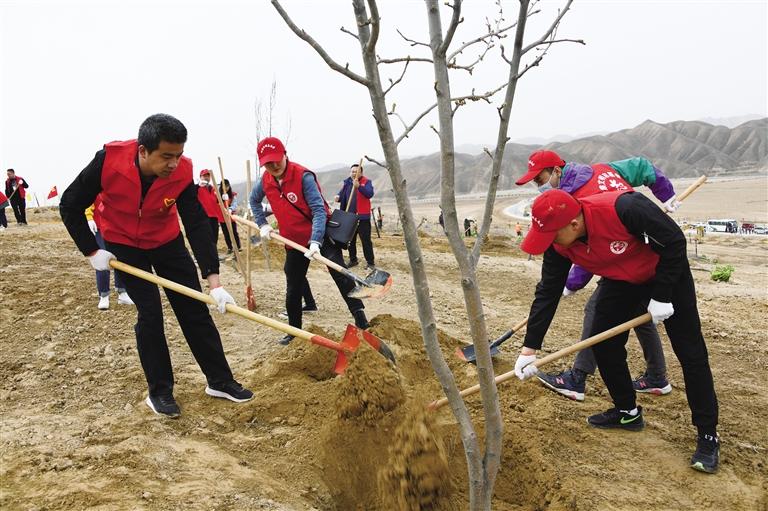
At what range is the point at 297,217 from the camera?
4.68m

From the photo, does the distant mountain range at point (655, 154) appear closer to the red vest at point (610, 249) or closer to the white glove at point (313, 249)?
the white glove at point (313, 249)

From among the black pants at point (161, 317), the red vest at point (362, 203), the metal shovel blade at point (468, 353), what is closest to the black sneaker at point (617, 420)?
the metal shovel blade at point (468, 353)

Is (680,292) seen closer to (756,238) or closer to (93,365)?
(93,365)

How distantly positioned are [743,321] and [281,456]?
206 inches

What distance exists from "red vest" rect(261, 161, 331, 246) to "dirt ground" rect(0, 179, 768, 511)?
3.04ft

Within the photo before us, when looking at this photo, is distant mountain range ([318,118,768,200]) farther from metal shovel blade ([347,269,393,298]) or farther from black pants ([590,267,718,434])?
black pants ([590,267,718,434])

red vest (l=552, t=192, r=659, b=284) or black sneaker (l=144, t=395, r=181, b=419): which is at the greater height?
red vest (l=552, t=192, r=659, b=284)

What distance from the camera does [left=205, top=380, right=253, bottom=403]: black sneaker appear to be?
3418 millimetres

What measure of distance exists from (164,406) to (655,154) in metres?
88.8

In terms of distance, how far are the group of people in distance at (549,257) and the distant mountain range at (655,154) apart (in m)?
67.9

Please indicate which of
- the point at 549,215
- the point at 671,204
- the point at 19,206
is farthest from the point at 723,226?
the point at 19,206

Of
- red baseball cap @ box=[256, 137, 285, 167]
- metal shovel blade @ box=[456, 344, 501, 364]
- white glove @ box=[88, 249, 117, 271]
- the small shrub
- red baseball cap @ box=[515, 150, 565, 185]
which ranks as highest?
red baseball cap @ box=[256, 137, 285, 167]

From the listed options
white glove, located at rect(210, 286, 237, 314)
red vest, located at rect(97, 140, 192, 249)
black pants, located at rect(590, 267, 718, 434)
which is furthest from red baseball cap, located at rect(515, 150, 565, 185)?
red vest, located at rect(97, 140, 192, 249)

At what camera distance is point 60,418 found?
302cm
